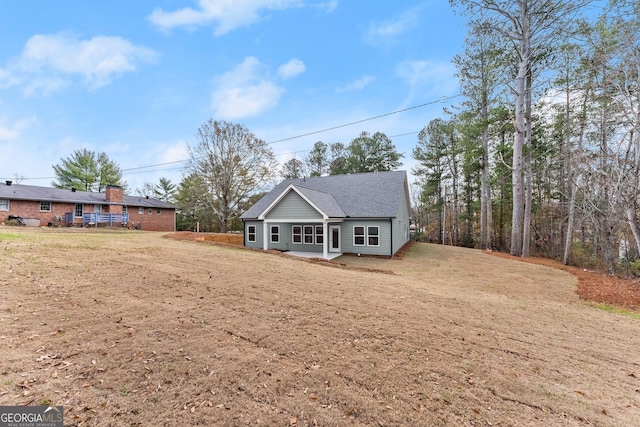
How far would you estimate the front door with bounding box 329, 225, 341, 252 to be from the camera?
16.3 metres

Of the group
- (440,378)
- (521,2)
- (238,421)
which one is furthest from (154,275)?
(521,2)

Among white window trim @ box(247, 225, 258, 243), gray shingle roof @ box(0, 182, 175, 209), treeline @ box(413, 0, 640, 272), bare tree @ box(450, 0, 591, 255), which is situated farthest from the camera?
gray shingle roof @ box(0, 182, 175, 209)

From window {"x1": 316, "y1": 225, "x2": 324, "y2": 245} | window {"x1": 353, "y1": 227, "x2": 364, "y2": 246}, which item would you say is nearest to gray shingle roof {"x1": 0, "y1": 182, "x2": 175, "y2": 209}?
window {"x1": 316, "y1": 225, "x2": 324, "y2": 245}

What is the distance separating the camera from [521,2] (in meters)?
14.2

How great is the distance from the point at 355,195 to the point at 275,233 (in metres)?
6.01

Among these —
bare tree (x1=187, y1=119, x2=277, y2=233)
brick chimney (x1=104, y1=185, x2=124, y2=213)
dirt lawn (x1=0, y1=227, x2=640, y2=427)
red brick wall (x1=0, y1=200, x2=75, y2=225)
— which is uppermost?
bare tree (x1=187, y1=119, x2=277, y2=233)

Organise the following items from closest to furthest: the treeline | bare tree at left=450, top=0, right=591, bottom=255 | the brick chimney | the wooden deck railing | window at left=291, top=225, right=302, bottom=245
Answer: the treeline
bare tree at left=450, top=0, right=591, bottom=255
window at left=291, top=225, right=302, bottom=245
the wooden deck railing
the brick chimney

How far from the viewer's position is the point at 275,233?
698 inches

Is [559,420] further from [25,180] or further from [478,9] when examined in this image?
[25,180]

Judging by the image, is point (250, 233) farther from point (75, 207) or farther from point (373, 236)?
point (75, 207)

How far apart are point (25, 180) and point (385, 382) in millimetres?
54100

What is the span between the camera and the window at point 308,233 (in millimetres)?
16609

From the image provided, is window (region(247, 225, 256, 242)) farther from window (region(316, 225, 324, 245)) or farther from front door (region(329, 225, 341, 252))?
front door (region(329, 225, 341, 252))

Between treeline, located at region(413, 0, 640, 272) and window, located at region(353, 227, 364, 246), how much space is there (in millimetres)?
9070
